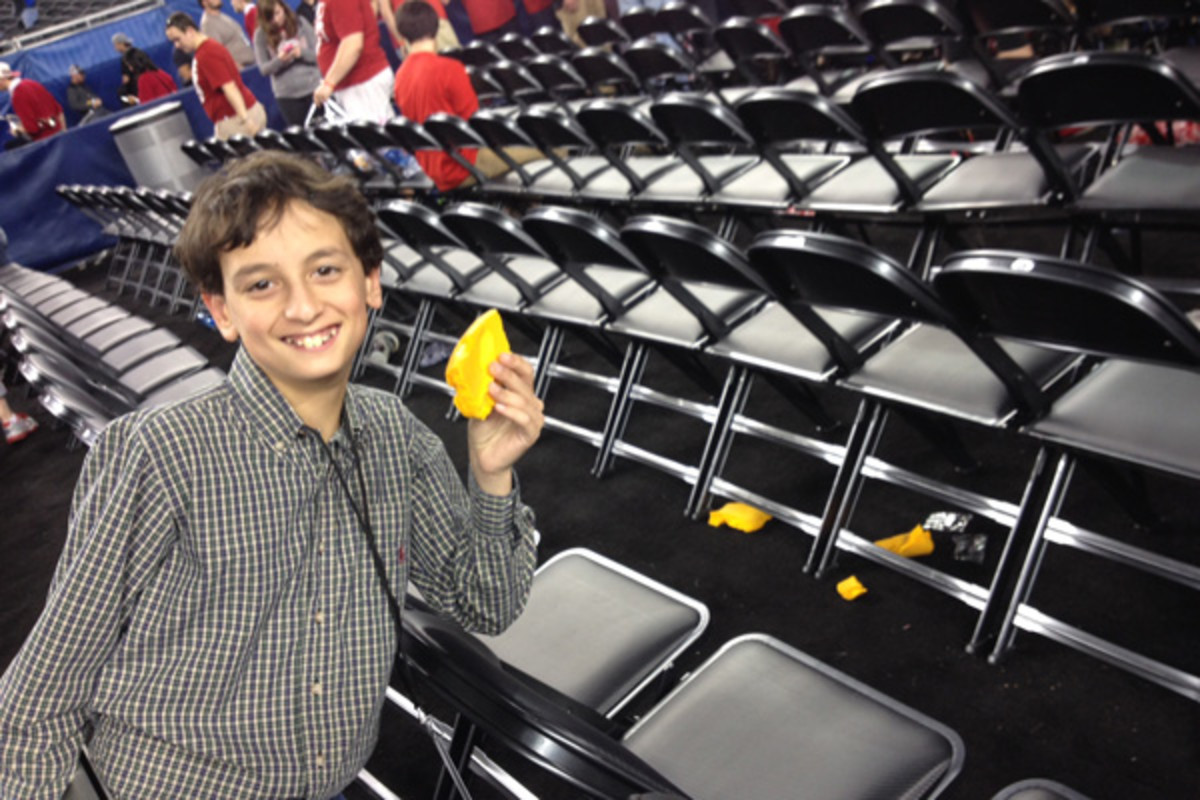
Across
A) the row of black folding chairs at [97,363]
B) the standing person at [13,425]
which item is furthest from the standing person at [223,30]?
the row of black folding chairs at [97,363]

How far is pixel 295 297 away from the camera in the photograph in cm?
135

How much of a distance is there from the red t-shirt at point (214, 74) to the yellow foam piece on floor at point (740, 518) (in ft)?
20.1

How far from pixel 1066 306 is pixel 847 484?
3.12 feet

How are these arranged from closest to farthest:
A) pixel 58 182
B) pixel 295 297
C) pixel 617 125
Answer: pixel 295 297, pixel 617 125, pixel 58 182

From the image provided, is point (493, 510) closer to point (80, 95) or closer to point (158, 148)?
point (158, 148)

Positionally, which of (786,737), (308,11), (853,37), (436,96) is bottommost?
(786,737)

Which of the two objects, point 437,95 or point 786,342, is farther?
point 437,95

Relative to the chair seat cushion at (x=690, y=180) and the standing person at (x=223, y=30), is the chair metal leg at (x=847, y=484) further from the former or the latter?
the standing person at (x=223, y=30)

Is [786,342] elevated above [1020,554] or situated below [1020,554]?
above

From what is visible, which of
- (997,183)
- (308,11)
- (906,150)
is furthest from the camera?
(308,11)

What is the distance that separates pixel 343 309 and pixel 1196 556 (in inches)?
84.7

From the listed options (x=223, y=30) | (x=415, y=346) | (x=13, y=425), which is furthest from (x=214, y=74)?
(x=415, y=346)

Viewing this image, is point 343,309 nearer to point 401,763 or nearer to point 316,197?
point 316,197

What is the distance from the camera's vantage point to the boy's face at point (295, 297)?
1.34m
